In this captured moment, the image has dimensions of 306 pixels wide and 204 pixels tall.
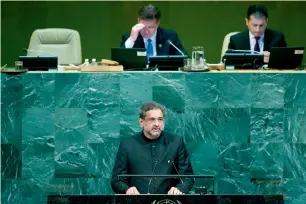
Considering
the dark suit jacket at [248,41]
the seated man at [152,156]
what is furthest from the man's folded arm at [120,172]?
the dark suit jacket at [248,41]

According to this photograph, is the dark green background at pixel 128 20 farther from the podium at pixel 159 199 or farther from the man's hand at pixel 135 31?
the podium at pixel 159 199

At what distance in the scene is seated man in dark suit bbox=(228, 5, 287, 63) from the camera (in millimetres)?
7242

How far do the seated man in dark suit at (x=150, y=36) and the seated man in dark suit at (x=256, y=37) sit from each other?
556mm

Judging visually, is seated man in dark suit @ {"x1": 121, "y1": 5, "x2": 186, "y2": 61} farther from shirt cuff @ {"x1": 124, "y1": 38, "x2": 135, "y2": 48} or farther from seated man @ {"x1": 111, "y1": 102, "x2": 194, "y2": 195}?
seated man @ {"x1": 111, "y1": 102, "x2": 194, "y2": 195}

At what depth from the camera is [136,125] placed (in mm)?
6008

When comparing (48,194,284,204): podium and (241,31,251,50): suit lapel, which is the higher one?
(241,31,251,50): suit lapel

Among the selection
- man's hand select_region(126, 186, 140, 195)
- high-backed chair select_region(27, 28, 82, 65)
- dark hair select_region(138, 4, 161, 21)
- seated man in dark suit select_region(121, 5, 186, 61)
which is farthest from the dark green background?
man's hand select_region(126, 186, 140, 195)

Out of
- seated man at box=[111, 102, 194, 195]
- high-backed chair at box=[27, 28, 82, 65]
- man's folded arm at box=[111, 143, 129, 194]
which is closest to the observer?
man's folded arm at box=[111, 143, 129, 194]

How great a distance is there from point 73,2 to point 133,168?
4613mm

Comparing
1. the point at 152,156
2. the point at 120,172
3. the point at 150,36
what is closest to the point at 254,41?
the point at 150,36

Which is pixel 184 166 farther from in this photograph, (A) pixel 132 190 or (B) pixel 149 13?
(B) pixel 149 13

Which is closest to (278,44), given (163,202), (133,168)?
(133,168)

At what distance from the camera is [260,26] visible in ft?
23.8

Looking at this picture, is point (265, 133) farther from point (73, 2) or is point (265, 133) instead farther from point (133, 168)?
point (73, 2)
